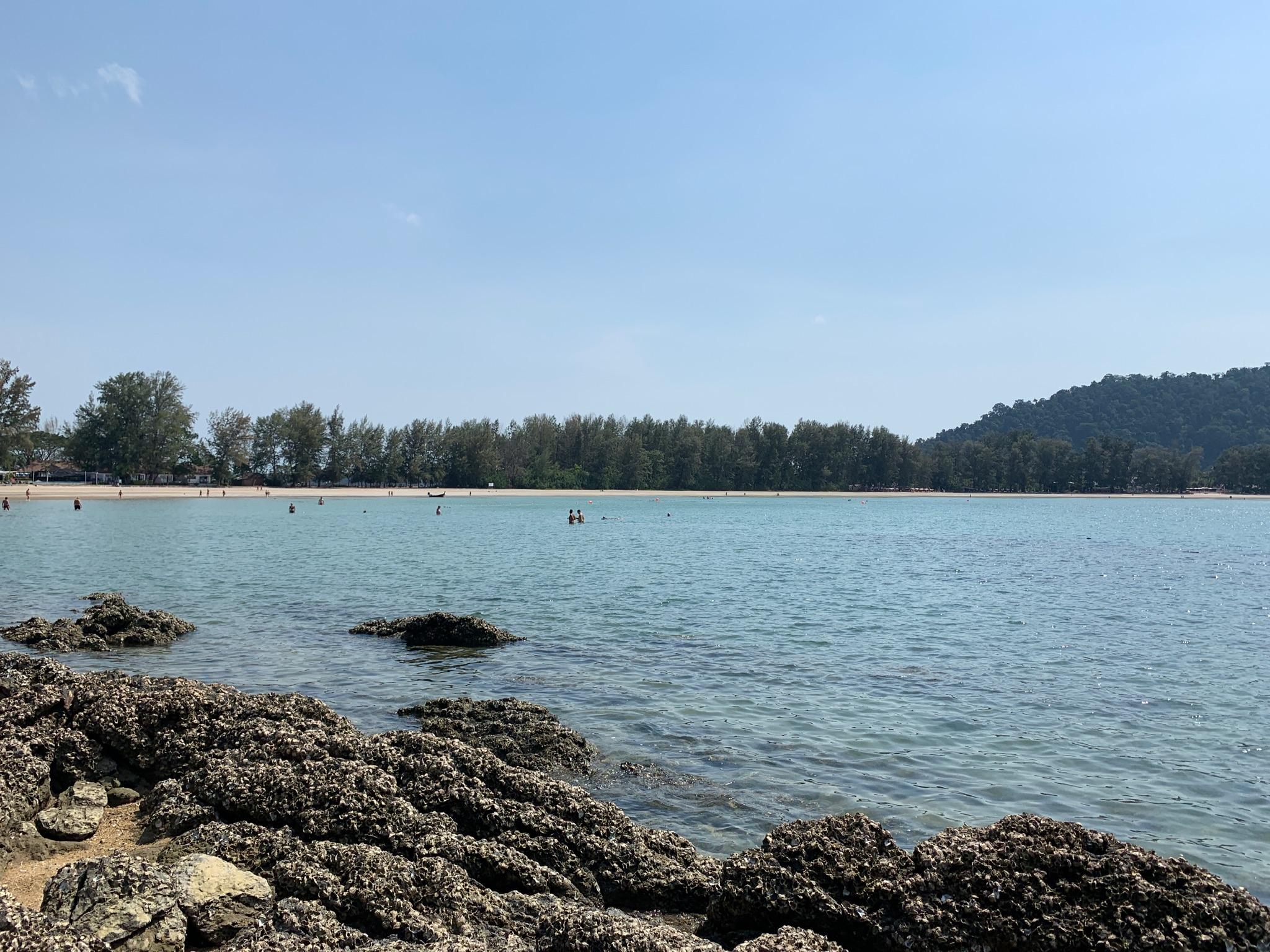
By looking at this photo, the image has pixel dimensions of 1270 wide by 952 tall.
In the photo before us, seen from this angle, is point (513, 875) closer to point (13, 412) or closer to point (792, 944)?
point (792, 944)

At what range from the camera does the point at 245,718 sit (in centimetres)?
917

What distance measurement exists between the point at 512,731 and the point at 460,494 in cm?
13488

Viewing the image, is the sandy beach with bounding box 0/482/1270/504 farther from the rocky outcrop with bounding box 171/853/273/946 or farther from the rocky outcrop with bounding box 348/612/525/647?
the rocky outcrop with bounding box 171/853/273/946

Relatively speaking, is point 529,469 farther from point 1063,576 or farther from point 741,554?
point 1063,576

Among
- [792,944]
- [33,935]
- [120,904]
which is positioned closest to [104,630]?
[120,904]

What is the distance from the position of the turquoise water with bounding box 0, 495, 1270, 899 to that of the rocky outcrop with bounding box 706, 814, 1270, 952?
7.79 feet

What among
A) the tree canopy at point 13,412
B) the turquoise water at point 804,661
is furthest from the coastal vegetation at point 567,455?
the turquoise water at point 804,661

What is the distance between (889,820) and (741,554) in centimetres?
3669

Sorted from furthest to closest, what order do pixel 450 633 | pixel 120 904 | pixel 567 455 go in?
pixel 567 455 → pixel 450 633 → pixel 120 904

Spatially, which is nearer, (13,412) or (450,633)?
(450,633)

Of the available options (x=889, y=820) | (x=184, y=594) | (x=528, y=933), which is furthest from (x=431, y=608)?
Result: (x=528, y=933)

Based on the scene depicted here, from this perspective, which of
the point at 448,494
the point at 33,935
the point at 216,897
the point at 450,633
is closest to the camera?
the point at 33,935

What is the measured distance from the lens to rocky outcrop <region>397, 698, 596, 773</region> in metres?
10.4

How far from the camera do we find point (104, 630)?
18.3 metres
